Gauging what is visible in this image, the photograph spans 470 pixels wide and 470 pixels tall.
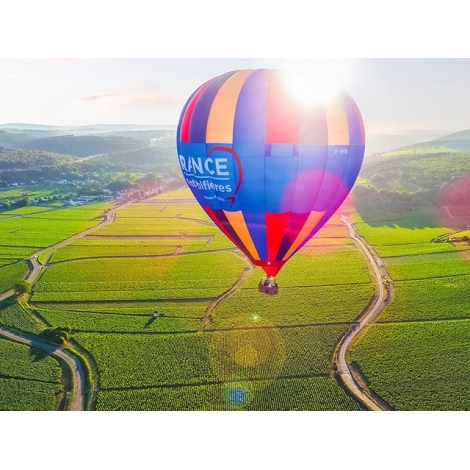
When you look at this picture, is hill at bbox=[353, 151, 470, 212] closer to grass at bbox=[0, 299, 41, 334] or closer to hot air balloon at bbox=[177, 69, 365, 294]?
hot air balloon at bbox=[177, 69, 365, 294]

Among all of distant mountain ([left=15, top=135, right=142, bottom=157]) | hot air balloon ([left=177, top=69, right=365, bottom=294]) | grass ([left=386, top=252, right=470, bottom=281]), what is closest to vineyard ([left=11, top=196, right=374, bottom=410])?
grass ([left=386, top=252, right=470, bottom=281])

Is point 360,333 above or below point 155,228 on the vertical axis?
above

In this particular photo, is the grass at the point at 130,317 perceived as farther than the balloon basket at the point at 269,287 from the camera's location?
Yes

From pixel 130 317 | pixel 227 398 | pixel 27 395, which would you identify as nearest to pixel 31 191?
pixel 130 317

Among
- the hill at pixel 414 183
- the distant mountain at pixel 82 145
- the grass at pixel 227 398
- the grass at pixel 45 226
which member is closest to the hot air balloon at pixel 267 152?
the grass at pixel 227 398

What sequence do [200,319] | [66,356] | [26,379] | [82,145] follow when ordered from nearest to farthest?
[26,379]
[66,356]
[200,319]
[82,145]

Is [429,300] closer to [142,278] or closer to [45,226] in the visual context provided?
[142,278]

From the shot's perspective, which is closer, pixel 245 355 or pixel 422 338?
pixel 245 355

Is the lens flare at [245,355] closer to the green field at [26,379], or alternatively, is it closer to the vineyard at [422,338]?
the vineyard at [422,338]

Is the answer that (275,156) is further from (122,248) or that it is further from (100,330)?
(122,248)
